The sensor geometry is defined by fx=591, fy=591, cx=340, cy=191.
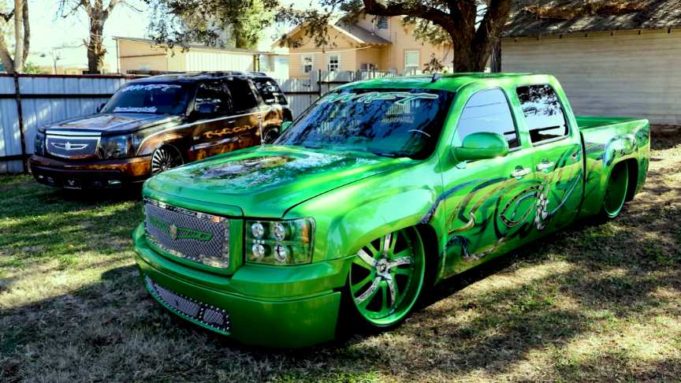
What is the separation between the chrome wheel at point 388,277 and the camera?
3789 mm

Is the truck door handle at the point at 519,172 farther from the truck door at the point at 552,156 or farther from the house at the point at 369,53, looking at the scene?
the house at the point at 369,53

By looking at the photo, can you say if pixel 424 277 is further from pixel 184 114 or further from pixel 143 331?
pixel 184 114

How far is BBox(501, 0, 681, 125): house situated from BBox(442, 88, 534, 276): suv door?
12859 millimetres

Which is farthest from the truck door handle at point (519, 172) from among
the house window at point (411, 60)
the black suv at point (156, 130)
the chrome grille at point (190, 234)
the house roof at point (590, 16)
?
the house window at point (411, 60)

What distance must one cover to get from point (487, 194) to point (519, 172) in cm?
48

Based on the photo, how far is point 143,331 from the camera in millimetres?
4102

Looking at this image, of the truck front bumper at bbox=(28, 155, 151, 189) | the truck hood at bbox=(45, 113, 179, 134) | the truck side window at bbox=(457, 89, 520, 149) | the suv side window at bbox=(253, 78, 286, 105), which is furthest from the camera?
the suv side window at bbox=(253, 78, 286, 105)

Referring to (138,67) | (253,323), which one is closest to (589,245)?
(253,323)

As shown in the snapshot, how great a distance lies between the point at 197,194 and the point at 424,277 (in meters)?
1.68

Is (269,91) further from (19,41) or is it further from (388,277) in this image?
(19,41)

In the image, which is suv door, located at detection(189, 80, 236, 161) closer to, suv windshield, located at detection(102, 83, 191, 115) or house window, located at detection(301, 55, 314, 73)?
suv windshield, located at detection(102, 83, 191, 115)

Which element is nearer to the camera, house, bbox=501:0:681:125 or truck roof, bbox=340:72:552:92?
truck roof, bbox=340:72:552:92

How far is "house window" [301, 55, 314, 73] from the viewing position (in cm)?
3800

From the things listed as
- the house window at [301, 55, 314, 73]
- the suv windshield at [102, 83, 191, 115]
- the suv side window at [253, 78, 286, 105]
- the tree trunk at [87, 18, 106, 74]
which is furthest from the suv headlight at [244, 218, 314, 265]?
the house window at [301, 55, 314, 73]
